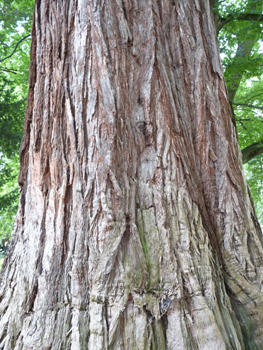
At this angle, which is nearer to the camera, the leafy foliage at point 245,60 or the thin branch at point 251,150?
the leafy foliage at point 245,60

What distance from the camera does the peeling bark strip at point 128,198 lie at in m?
1.71

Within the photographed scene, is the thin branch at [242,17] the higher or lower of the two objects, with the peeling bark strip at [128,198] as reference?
higher

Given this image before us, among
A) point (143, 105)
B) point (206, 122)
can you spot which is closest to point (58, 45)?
point (143, 105)

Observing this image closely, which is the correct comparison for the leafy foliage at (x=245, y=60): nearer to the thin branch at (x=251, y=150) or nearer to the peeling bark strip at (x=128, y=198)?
the thin branch at (x=251, y=150)

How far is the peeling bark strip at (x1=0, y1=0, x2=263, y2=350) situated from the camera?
1714mm

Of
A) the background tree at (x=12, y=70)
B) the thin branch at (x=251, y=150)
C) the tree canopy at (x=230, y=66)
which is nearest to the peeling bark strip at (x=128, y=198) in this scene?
the tree canopy at (x=230, y=66)

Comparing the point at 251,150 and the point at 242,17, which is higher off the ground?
the point at 242,17

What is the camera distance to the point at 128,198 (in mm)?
1914

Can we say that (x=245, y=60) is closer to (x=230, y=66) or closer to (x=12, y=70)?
(x=230, y=66)

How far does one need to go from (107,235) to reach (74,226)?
27cm

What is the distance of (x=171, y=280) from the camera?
5.79ft

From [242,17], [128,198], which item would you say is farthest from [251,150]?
[128,198]

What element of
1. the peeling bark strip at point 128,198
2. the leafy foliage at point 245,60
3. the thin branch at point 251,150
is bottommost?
the peeling bark strip at point 128,198

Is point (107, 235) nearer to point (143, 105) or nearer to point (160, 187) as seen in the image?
point (160, 187)
